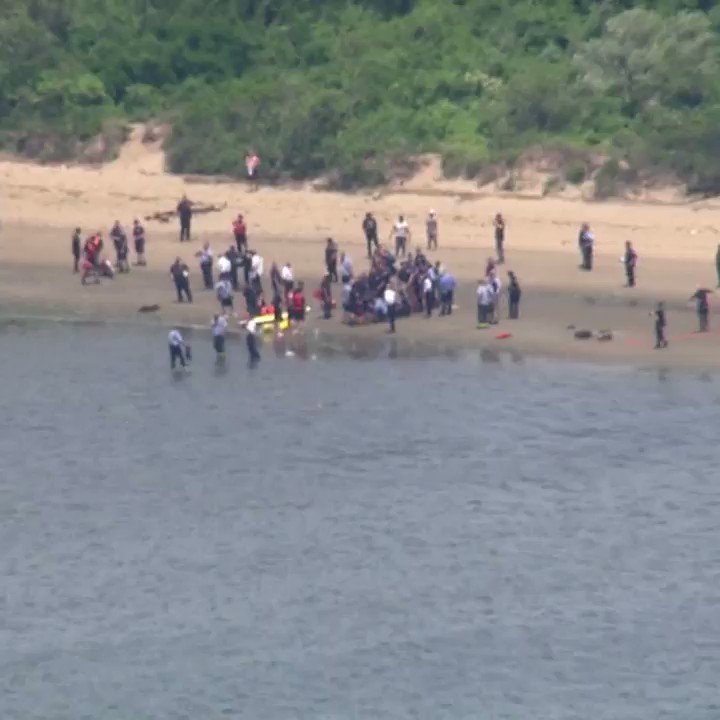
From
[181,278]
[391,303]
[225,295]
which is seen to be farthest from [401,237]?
[181,278]

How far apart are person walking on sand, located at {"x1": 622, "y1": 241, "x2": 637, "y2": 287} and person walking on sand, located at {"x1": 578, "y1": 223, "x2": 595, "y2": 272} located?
0.87 meters

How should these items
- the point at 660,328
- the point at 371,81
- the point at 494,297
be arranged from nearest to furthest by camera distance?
the point at 660,328 < the point at 494,297 < the point at 371,81

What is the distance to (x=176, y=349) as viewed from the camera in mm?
58688

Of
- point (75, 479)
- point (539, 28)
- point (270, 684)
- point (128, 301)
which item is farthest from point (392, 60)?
point (270, 684)

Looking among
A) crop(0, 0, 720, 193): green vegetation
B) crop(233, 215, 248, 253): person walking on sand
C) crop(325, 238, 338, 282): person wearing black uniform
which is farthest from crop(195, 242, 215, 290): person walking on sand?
crop(0, 0, 720, 193): green vegetation

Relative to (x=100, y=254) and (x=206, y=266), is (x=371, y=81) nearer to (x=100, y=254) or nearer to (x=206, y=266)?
(x=100, y=254)


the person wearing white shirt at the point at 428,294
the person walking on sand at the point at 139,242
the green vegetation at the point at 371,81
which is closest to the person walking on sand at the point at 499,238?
the person wearing white shirt at the point at 428,294

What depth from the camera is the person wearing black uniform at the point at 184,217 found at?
66125mm

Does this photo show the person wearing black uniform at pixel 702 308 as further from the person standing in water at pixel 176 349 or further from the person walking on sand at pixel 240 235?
the person standing in water at pixel 176 349

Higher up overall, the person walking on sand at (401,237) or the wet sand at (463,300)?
the person walking on sand at (401,237)

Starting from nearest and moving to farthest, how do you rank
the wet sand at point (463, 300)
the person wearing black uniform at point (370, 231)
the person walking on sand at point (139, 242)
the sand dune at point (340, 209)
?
the wet sand at point (463, 300), the person wearing black uniform at point (370, 231), the sand dune at point (340, 209), the person walking on sand at point (139, 242)

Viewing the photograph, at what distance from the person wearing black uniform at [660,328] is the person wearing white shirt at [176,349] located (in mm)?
10173

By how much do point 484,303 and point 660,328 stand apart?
409 cm

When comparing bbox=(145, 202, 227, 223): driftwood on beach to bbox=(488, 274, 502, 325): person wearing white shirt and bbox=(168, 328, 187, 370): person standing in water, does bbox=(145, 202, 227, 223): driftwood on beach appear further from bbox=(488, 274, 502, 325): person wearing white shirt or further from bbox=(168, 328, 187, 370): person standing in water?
bbox=(488, 274, 502, 325): person wearing white shirt
